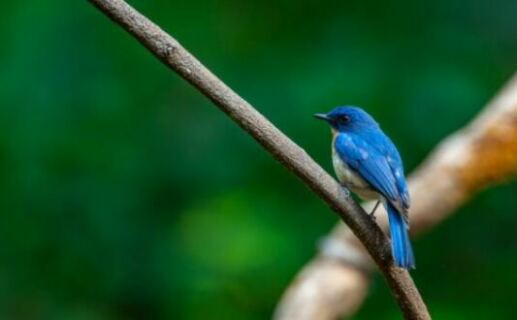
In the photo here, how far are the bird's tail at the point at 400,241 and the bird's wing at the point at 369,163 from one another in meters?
0.04

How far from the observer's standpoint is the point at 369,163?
12.8 ft

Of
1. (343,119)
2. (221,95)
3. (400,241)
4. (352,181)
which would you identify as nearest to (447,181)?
(343,119)

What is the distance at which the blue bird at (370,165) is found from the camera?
3.75 metres

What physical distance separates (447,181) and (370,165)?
1.49m

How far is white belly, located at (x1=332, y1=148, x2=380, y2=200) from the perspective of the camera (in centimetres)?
386

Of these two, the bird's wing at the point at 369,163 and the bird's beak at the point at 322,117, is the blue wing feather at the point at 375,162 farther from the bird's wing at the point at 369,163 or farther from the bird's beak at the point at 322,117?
the bird's beak at the point at 322,117

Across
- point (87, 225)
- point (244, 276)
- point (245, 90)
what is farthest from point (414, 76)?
point (87, 225)

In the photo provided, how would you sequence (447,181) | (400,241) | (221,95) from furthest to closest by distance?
1. (447,181)
2. (400,241)
3. (221,95)

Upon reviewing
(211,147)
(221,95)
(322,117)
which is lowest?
(221,95)

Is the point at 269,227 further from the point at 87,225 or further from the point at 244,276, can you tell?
the point at 87,225

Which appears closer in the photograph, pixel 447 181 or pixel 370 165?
pixel 370 165

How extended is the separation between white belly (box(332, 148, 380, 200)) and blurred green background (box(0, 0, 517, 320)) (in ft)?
9.69

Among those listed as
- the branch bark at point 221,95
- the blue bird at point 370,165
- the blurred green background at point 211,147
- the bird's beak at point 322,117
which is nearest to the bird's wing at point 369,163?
the blue bird at point 370,165

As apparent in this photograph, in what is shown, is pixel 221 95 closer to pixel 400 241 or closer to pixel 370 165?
pixel 400 241
